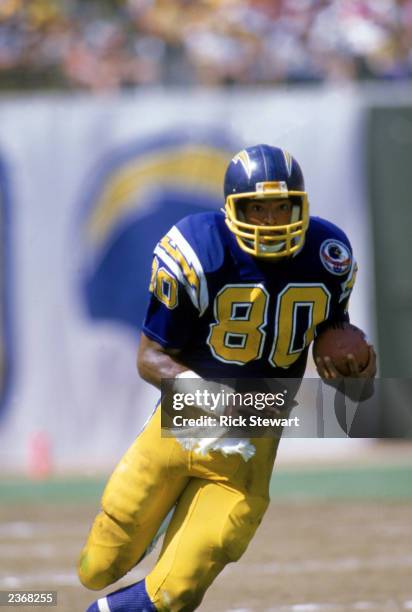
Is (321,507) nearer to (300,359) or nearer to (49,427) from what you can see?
(49,427)

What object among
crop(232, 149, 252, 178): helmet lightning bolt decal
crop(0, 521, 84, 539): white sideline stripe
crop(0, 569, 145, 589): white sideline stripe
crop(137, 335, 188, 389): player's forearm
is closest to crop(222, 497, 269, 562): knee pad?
crop(137, 335, 188, 389): player's forearm

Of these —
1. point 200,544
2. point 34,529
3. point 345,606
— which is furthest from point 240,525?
point 34,529

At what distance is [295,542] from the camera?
6512 millimetres

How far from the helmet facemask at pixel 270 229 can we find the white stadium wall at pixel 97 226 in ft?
18.3

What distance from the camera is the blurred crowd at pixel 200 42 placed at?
10.7m

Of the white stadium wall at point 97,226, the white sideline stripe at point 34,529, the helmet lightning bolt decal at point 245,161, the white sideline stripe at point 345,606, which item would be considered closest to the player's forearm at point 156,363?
the helmet lightning bolt decal at point 245,161

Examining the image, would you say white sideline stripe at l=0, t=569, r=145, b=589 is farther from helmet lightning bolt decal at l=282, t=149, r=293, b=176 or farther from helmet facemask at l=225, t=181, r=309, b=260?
helmet lightning bolt decal at l=282, t=149, r=293, b=176

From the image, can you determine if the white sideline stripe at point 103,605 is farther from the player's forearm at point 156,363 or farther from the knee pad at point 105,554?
the player's forearm at point 156,363

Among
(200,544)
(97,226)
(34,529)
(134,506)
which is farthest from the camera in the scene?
(97,226)

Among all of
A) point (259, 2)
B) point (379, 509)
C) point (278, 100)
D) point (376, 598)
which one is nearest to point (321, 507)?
point (379, 509)

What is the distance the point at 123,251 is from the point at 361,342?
5.85 metres

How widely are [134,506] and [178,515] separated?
148 millimetres

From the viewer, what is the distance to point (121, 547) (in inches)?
151

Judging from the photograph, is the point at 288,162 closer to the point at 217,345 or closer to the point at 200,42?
the point at 217,345
